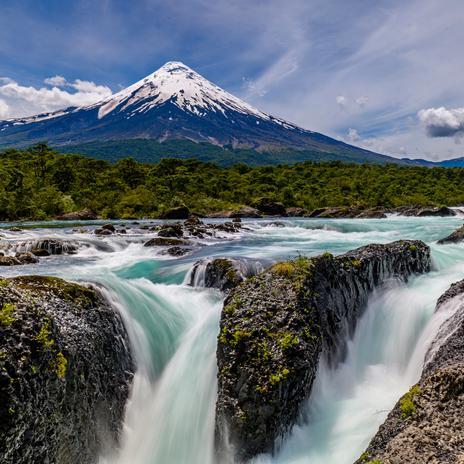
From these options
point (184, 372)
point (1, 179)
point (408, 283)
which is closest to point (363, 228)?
point (408, 283)

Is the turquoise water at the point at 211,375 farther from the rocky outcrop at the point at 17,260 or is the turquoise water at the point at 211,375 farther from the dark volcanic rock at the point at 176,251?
the rocky outcrop at the point at 17,260

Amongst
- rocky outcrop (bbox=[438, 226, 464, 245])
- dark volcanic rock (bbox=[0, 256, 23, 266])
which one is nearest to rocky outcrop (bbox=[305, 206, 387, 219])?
rocky outcrop (bbox=[438, 226, 464, 245])

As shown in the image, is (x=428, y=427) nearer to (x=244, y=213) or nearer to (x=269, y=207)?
(x=244, y=213)

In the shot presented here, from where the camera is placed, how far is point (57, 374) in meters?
4.46

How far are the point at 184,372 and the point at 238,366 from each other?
5.89 feet

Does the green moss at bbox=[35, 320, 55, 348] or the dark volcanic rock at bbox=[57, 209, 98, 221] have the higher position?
the green moss at bbox=[35, 320, 55, 348]

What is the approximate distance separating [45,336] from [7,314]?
0.50 metres

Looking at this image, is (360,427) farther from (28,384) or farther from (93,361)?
(28,384)

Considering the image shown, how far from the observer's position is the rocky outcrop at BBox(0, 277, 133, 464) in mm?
3828

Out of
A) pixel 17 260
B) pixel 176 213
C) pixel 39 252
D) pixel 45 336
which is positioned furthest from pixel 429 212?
pixel 45 336

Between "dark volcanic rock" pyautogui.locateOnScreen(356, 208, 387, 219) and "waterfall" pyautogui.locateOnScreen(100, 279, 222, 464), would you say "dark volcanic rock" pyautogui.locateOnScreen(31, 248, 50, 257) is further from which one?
"dark volcanic rock" pyautogui.locateOnScreen(356, 208, 387, 219)

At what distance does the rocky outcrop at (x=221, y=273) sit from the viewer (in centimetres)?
1058

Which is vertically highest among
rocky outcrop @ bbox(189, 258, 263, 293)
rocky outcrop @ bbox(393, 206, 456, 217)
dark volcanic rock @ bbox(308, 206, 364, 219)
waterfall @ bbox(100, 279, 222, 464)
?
rocky outcrop @ bbox(393, 206, 456, 217)

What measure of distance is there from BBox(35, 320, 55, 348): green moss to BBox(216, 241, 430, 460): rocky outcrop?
8.42ft
